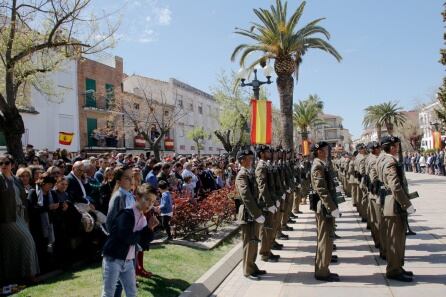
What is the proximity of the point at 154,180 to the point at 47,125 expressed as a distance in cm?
1869

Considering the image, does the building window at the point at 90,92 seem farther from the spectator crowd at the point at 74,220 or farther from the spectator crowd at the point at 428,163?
the spectator crowd at the point at 428,163

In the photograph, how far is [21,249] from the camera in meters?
6.19

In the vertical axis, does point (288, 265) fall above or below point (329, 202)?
below

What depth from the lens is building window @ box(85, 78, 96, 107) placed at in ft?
101

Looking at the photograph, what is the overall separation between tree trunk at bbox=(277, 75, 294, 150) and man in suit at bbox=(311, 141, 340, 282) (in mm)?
15485

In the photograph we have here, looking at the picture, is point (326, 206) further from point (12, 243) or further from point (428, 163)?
point (428, 163)

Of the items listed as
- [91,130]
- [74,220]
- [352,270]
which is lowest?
[352,270]

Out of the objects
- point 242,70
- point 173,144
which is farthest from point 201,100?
point 242,70

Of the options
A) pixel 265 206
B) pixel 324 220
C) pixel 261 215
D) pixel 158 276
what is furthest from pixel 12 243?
pixel 324 220

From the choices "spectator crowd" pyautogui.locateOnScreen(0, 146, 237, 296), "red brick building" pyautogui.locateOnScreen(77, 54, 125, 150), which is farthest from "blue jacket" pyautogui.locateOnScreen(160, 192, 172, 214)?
"red brick building" pyautogui.locateOnScreen(77, 54, 125, 150)

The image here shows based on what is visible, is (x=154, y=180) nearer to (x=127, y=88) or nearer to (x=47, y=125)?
(x=47, y=125)

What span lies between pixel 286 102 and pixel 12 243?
17894 mm

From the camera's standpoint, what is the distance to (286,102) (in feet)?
74.1

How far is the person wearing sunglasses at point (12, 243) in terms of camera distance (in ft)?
20.2
